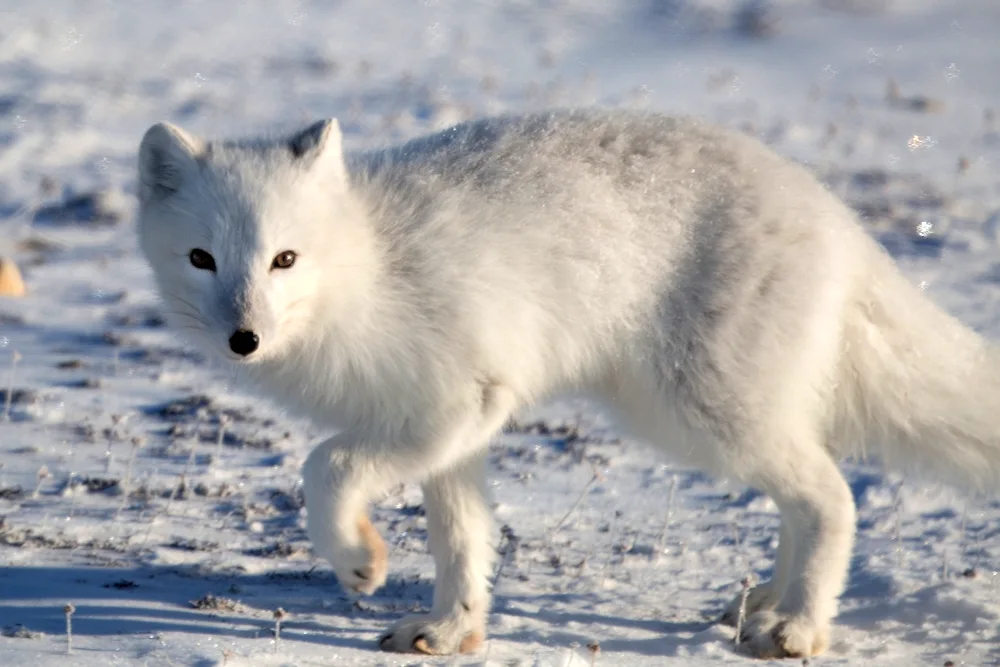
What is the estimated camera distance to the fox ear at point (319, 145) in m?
3.79

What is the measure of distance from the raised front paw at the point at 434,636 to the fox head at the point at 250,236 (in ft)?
3.12

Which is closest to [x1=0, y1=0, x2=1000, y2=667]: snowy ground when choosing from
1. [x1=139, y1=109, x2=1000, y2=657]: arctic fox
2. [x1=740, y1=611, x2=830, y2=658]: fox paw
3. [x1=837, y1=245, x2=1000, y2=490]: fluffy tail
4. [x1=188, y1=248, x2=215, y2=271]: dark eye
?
[x1=740, y1=611, x2=830, y2=658]: fox paw

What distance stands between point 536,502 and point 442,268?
1934 mm

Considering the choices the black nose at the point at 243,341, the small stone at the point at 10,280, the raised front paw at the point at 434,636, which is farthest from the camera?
the small stone at the point at 10,280

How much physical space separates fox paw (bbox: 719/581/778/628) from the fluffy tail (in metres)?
0.63

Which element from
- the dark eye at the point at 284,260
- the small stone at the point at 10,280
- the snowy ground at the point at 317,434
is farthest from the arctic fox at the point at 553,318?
the small stone at the point at 10,280

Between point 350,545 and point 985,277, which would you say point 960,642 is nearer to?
point 350,545

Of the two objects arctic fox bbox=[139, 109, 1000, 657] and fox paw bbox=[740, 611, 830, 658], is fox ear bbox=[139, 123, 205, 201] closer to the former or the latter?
arctic fox bbox=[139, 109, 1000, 657]

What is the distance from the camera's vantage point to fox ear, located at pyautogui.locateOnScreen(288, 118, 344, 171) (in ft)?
12.4

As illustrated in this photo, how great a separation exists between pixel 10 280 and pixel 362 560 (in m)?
5.07

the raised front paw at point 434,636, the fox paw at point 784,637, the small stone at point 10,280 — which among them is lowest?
the raised front paw at point 434,636

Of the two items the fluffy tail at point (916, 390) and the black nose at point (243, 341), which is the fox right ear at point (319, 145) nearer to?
the black nose at point (243, 341)

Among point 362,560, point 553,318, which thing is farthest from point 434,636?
point 553,318

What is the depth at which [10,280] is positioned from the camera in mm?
7852
